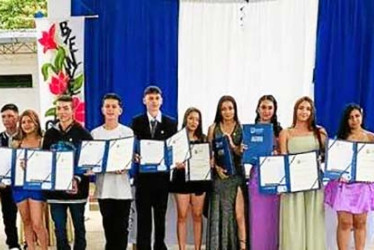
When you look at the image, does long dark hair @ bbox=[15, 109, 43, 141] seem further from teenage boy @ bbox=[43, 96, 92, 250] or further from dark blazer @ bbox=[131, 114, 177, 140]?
dark blazer @ bbox=[131, 114, 177, 140]

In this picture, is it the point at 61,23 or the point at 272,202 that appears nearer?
the point at 272,202

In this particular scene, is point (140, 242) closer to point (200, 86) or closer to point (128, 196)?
point (128, 196)

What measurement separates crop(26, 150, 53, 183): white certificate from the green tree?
412 inches

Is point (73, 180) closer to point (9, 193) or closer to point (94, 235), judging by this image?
point (9, 193)

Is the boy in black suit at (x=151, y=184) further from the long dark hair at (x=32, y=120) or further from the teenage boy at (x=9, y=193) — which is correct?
the teenage boy at (x=9, y=193)

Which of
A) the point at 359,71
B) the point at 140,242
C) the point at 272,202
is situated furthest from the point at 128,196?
the point at 359,71

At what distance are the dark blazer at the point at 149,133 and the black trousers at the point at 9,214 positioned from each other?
45.0 inches

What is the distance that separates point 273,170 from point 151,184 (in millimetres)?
928

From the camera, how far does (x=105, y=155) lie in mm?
4141

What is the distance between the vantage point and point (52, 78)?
5586 mm

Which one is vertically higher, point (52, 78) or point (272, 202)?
point (52, 78)

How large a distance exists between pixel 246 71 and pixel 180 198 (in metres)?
1.63

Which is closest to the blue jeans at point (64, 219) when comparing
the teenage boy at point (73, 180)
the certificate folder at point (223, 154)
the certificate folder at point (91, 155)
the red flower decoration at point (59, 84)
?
the teenage boy at point (73, 180)

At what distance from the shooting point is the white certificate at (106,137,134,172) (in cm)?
415
